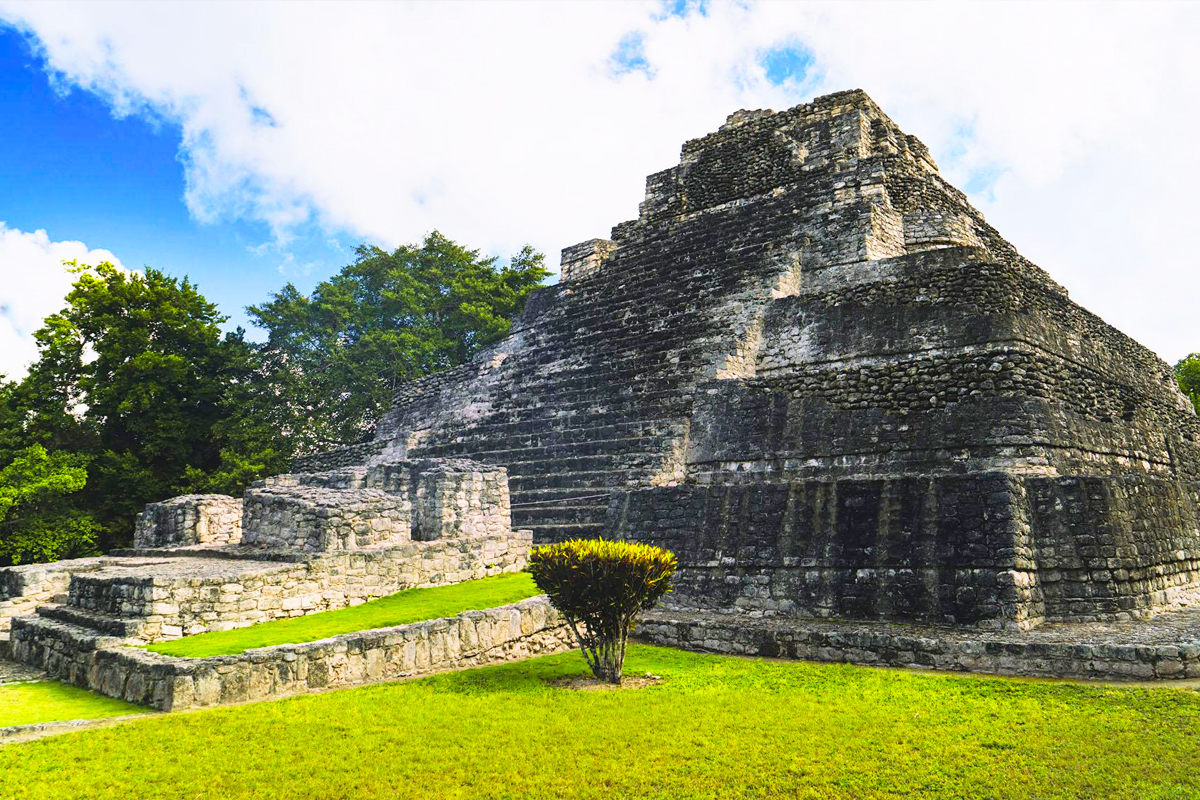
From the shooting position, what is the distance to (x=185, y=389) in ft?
67.9

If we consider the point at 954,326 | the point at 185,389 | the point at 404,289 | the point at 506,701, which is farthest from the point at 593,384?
the point at 404,289

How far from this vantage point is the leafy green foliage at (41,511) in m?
16.3

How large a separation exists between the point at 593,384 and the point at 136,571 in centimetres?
828

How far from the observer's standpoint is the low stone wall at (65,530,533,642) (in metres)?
8.06

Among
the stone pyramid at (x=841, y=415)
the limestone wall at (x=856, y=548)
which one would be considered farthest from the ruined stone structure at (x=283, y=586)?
the limestone wall at (x=856, y=548)

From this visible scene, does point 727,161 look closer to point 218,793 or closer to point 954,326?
point 954,326

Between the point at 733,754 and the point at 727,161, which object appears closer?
the point at 733,754

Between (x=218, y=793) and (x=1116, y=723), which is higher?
(x=1116, y=723)

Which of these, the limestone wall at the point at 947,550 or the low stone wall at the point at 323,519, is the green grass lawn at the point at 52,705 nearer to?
the low stone wall at the point at 323,519

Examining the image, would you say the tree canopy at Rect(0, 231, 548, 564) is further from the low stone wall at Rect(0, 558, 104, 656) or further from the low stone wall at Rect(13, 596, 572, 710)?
the low stone wall at Rect(13, 596, 572, 710)

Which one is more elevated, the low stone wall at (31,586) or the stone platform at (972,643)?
the stone platform at (972,643)

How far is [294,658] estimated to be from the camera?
679cm

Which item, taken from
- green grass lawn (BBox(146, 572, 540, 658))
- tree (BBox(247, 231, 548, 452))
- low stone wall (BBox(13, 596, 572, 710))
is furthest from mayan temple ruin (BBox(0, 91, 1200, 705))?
tree (BBox(247, 231, 548, 452))

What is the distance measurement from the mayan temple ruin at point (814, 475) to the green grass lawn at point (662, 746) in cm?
117
